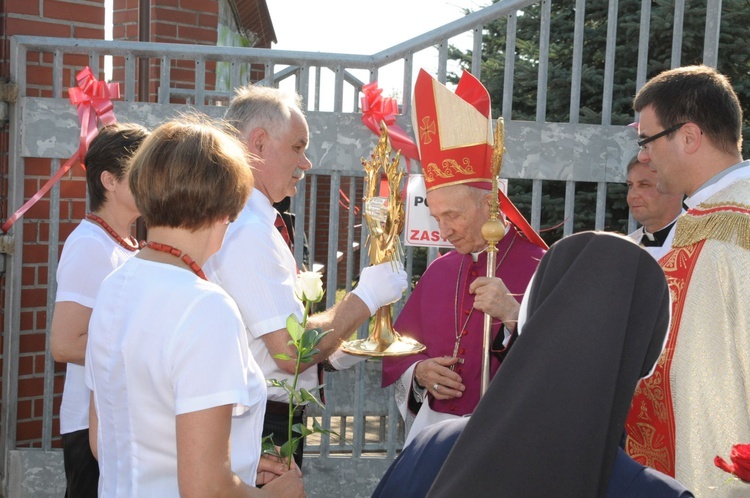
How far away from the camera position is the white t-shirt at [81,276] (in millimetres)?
3176

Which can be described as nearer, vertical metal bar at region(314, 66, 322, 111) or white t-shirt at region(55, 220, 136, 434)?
→ white t-shirt at region(55, 220, 136, 434)

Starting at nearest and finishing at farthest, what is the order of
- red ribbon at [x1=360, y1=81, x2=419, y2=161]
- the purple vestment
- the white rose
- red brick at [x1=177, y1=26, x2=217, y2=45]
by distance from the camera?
1. the white rose
2. the purple vestment
3. red ribbon at [x1=360, y1=81, x2=419, y2=161]
4. red brick at [x1=177, y1=26, x2=217, y2=45]

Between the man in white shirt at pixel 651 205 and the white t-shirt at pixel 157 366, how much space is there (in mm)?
3039

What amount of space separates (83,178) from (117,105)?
509 millimetres

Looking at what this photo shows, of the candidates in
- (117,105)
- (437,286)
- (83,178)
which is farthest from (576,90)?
(83,178)

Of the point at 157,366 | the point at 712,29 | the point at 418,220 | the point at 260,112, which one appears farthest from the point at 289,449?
the point at 712,29

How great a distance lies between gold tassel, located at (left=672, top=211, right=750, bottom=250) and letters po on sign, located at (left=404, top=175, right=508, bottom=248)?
1.66 meters

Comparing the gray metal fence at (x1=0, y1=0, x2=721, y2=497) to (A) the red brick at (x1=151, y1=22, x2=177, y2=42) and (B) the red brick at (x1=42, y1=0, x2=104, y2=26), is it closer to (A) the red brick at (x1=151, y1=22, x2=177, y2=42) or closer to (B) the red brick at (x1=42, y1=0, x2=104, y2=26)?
(B) the red brick at (x1=42, y1=0, x2=104, y2=26)

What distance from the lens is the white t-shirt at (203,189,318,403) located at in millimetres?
2799

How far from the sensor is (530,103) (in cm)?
775

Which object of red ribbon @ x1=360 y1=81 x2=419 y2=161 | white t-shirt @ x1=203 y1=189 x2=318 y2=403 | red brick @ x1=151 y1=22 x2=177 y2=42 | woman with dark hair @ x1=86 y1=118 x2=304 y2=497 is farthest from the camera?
red brick @ x1=151 y1=22 x2=177 y2=42

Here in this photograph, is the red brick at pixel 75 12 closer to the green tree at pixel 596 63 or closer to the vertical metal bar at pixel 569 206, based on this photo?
the vertical metal bar at pixel 569 206

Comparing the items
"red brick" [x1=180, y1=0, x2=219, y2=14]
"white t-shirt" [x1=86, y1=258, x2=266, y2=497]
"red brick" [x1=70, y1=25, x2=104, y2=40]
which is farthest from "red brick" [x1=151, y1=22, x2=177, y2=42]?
"white t-shirt" [x1=86, y1=258, x2=266, y2=497]

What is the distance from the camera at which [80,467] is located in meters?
3.20
